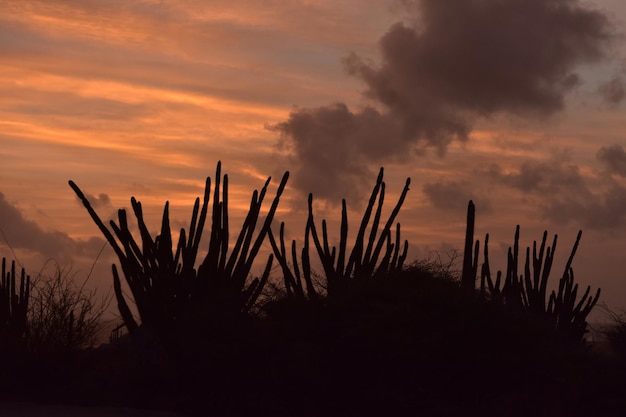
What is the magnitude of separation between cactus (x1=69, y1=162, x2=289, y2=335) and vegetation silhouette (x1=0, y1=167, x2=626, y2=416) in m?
0.02

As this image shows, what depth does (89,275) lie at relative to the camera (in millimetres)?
16828

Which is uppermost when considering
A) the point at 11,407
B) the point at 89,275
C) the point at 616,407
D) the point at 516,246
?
the point at 516,246

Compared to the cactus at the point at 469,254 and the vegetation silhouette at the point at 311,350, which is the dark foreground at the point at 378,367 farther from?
the cactus at the point at 469,254

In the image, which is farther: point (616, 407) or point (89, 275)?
point (89, 275)

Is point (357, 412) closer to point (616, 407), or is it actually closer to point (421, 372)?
point (421, 372)

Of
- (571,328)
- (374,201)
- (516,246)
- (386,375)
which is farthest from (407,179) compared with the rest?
(571,328)

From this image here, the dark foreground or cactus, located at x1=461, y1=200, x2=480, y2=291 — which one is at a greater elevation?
cactus, located at x1=461, y1=200, x2=480, y2=291

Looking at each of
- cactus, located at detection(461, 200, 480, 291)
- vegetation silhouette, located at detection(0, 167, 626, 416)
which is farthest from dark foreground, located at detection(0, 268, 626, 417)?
cactus, located at detection(461, 200, 480, 291)

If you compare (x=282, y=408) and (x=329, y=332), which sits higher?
(x=329, y=332)

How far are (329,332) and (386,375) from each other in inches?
41.9

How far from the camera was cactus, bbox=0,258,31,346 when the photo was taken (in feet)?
55.5

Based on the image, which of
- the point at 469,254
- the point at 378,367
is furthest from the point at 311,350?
the point at 469,254

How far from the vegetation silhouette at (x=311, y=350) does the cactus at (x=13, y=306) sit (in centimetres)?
212

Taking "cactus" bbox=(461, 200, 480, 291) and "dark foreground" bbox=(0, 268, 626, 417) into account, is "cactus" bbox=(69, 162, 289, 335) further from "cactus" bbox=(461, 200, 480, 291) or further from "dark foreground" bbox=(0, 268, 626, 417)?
"cactus" bbox=(461, 200, 480, 291)
